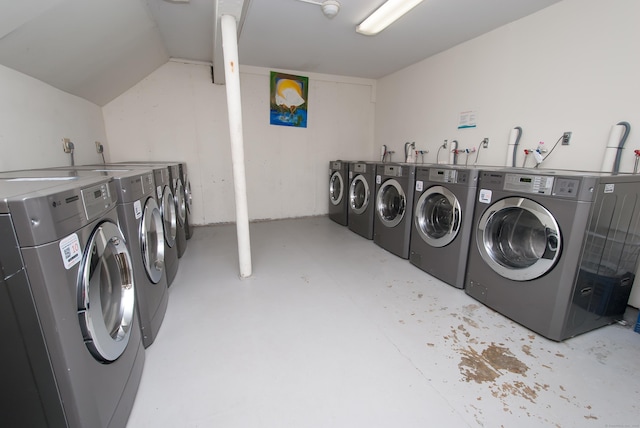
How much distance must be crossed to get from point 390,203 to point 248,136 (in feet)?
7.72

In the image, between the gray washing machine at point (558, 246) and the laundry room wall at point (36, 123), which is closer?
the gray washing machine at point (558, 246)

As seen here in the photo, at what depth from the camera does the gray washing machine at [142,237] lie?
142 centimetres

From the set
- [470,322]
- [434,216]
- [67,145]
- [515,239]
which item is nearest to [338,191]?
[434,216]

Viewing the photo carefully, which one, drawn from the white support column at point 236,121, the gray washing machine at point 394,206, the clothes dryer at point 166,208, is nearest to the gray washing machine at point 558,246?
the gray washing machine at point 394,206

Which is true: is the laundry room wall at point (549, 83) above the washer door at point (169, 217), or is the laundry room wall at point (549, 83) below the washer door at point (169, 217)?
above

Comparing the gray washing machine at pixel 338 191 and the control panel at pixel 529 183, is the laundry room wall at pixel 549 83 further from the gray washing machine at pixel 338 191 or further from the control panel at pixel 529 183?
the gray washing machine at pixel 338 191

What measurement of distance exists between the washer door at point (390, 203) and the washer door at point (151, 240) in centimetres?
225

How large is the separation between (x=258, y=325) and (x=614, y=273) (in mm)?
2365

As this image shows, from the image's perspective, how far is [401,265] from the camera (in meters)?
2.82

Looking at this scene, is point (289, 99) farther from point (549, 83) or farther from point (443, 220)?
point (549, 83)

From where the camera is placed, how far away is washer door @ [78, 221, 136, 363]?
910mm

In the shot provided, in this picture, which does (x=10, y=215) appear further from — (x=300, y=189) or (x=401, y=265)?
(x=300, y=189)

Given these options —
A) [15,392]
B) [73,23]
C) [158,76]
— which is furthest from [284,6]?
[15,392]

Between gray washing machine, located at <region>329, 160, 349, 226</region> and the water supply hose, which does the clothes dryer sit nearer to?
gray washing machine, located at <region>329, 160, 349, 226</region>
